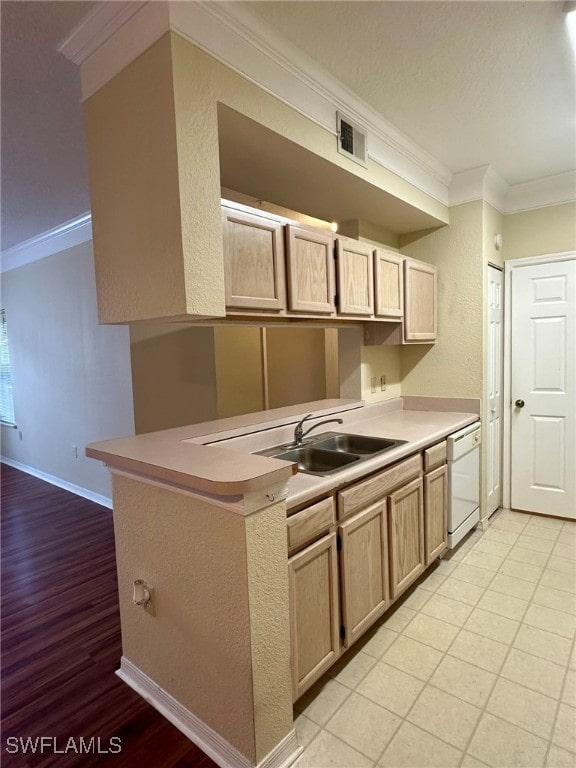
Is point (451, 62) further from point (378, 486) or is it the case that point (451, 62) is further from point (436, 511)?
point (436, 511)

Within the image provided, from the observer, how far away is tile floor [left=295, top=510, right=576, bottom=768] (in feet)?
5.08

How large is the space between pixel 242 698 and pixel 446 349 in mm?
2750

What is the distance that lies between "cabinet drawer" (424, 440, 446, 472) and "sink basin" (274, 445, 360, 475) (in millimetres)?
550

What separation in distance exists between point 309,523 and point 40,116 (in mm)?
2316

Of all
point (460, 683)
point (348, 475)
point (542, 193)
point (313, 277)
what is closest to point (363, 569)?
point (348, 475)

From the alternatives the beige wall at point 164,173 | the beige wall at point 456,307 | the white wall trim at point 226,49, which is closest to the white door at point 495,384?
the beige wall at point 456,307

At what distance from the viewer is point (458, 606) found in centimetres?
240

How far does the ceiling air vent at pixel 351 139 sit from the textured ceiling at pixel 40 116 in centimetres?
114

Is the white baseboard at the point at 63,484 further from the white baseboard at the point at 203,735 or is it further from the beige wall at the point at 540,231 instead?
the beige wall at the point at 540,231

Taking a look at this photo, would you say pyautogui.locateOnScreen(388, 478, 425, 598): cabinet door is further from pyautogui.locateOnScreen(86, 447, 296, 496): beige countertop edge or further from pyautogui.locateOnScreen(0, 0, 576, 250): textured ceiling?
pyautogui.locateOnScreen(0, 0, 576, 250): textured ceiling

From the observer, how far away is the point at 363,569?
1981 millimetres

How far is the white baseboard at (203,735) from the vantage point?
1.48 m

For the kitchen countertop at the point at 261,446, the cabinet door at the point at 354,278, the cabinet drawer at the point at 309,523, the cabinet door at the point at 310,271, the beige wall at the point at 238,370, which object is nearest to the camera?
the kitchen countertop at the point at 261,446

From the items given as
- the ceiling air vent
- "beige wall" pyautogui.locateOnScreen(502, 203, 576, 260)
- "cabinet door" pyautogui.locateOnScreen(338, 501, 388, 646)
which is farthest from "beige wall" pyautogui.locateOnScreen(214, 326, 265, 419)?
"beige wall" pyautogui.locateOnScreen(502, 203, 576, 260)
